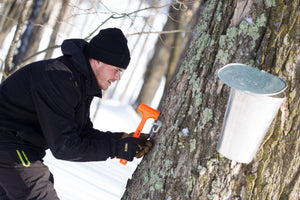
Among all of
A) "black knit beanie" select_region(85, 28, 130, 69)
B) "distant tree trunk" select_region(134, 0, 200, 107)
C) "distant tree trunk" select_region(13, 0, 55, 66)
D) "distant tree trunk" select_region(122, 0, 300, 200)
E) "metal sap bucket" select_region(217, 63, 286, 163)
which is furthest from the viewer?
"distant tree trunk" select_region(134, 0, 200, 107)

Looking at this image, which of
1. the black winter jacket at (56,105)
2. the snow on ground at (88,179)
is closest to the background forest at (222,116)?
the black winter jacket at (56,105)

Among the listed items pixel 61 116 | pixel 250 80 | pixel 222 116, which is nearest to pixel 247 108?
pixel 250 80

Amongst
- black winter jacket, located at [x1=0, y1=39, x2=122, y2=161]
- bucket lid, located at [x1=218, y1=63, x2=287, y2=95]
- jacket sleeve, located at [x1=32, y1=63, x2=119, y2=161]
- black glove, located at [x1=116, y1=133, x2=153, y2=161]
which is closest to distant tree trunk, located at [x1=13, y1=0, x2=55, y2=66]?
black winter jacket, located at [x1=0, y1=39, x2=122, y2=161]

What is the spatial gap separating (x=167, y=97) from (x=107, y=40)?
64 centimetres

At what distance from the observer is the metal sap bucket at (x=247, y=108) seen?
1.35 metres

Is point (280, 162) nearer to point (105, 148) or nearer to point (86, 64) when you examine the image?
point (105, 148)

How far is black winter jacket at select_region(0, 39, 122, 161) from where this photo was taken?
204 centimetres

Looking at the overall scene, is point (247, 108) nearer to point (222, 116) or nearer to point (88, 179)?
point (222, 116)

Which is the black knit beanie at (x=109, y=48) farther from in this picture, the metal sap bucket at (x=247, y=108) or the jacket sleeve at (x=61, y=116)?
the metal sap bucket at (x=247, y=108)

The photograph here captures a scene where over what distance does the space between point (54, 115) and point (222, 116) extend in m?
1.06

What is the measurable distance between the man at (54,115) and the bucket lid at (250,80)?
0.84 m

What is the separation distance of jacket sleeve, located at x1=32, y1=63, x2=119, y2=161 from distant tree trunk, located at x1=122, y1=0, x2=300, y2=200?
483mm

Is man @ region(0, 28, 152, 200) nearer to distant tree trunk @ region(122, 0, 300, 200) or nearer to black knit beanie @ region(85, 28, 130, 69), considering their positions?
black knit beanie @ region(85, 28, 130, 69)

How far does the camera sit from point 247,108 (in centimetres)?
137
